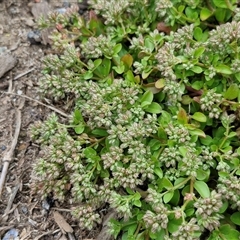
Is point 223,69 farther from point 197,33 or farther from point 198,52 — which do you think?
point 197,33

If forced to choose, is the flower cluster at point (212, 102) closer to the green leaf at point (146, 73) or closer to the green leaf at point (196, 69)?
the green leaf at point (196, 69)

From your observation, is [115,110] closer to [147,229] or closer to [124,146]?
[124,146]

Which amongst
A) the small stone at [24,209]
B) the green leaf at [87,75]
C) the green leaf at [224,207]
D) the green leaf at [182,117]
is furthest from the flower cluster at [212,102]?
the small stone at [24,209]

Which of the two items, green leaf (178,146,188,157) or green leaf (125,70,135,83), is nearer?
green leaf (178,146,188,157)

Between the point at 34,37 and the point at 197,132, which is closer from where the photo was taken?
the point at 197,132

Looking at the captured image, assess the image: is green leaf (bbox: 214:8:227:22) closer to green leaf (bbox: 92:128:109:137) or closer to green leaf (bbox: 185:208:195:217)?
green leaf (bbox: 92:128:109:137)

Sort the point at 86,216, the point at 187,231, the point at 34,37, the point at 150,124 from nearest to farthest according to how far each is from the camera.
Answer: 1. the point at 187,231
2. the point at 86,216
3. the point at 150,124
4. the point at 34,37

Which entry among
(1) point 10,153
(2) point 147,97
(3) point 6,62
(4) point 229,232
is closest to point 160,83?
(2) point 147,97

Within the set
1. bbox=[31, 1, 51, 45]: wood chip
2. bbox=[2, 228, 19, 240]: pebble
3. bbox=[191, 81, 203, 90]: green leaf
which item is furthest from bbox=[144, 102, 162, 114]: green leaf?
bbox=[31, 1, 51, 45]: wood chip
